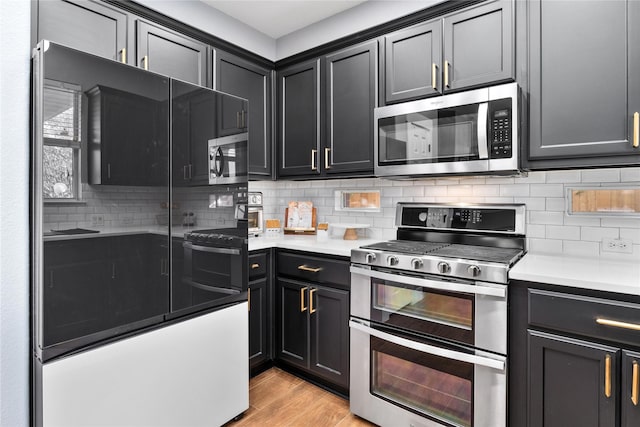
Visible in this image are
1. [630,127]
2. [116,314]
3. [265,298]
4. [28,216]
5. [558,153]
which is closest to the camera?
[28,216]

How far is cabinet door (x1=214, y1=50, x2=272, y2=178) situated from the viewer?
8.34ft

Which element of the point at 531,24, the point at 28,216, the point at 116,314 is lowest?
the point at 116,314

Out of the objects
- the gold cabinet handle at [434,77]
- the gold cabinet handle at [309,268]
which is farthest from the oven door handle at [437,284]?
the gold cabinet handle at [434,77]

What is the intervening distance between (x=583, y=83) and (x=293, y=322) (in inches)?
84.5

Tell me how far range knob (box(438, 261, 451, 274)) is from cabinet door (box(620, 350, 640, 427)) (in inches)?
27.3

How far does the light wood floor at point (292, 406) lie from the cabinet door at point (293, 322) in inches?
6.0

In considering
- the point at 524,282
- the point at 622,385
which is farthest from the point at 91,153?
the point at 622,385

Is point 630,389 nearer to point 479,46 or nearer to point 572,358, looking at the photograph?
point 572,358

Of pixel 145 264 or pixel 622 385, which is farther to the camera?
pixel 145 264

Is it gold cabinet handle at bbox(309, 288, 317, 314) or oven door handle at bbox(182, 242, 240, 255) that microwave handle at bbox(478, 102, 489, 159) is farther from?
oven door handle at bbox(182, 242, 240, 255)

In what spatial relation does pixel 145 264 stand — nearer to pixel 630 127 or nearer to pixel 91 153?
pixel 91 153

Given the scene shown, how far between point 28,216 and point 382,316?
5.51 feet

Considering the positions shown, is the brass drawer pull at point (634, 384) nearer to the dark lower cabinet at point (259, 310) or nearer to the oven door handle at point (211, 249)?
the oven door handle at point (211, 249)

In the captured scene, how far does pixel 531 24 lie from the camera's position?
5.98 feet
